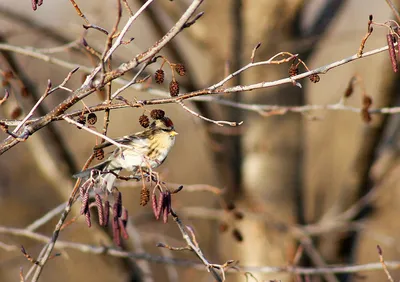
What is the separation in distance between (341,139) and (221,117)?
2.05 metres

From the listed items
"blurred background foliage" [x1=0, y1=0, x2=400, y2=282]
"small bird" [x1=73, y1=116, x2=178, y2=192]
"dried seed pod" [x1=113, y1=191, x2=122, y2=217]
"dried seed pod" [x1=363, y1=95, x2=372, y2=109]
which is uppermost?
"blurred background foliage" [x1=0, y1=0, x2=400, y2=282]

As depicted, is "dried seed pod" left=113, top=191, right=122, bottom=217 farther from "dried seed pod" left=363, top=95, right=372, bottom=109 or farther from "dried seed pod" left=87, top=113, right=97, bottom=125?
"dried seed pod" left=363, top=95, right=372, bottom=109

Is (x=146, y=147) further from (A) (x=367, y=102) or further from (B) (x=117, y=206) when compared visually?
(A) (x=367, y=102)

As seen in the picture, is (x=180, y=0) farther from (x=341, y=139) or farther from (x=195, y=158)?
(x=195, y=158)

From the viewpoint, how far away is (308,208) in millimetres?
4938

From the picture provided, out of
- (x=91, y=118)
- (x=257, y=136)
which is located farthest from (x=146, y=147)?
(x=257, y=136)

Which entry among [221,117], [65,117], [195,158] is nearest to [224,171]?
[221,117]

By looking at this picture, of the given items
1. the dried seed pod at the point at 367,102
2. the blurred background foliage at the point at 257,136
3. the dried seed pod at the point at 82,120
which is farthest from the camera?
the blurred background foliage at the point at 257,136

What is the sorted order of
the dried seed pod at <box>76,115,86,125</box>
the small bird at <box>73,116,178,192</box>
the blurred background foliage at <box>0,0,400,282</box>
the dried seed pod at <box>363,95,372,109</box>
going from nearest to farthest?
the dried seed pod at <box>76,115,86,125</box> → the small bird at <box>73,116,178,192</box> → the dried seed pod at <box>363,95,372,109</box> → the blurred background foliage at <box>0,0,400,282</box>

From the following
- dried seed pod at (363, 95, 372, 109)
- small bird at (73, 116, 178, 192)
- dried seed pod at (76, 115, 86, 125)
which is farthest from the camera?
dried seed pod at (363, 95, 372, 109)

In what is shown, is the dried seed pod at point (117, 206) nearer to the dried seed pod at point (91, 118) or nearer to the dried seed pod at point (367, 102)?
the dried seed pod at point (91, 118)

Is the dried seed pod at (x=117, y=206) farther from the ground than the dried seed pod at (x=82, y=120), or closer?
closer

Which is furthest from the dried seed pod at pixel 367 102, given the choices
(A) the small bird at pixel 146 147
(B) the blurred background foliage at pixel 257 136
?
(B) the blurred background foliage at pixel 257 136

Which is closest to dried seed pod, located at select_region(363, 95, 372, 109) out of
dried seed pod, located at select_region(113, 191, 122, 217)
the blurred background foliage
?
the blurred background foliage
